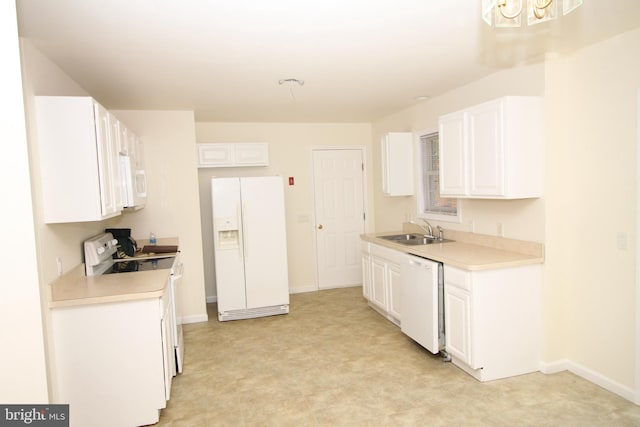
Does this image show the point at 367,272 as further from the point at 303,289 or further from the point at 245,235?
the point at 245,235

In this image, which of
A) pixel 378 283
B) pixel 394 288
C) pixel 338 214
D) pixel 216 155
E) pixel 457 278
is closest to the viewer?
pixel 457 278

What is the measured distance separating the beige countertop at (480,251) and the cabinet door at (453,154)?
Result: 1.67 ft

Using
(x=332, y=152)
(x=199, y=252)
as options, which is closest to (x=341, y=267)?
(x=332, y=152)

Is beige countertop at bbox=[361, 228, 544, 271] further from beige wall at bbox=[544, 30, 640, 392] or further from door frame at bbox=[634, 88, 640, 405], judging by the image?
door frame at bbox=[634, 88, 640, 405]

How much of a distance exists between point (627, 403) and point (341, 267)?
3.84 m

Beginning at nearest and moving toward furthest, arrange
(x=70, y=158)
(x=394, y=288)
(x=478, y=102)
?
(x=70, y=158) → (x=478, y=102) → (x=394, y=288)

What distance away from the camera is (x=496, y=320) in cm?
307

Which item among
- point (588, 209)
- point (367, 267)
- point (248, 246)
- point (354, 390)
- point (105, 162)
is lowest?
point (354, 390)

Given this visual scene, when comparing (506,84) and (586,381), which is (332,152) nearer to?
(506,84)

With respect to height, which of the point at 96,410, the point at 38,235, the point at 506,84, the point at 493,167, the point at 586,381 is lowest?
the point at 586,381

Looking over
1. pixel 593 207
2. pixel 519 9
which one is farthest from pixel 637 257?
pixel 519 9

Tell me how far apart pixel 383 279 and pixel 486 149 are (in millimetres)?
1815

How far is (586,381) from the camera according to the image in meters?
3.03

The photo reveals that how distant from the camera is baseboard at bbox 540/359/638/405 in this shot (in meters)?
2.76
